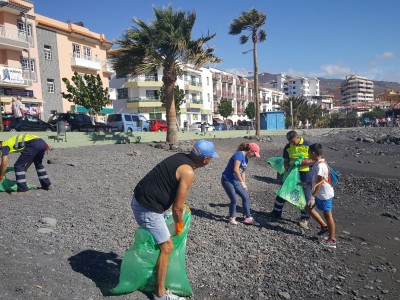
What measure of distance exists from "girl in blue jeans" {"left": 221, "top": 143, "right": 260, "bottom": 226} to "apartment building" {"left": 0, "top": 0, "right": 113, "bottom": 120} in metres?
25.0

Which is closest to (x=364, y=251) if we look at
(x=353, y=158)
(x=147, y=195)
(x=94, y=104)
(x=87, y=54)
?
(x=147, y=195)

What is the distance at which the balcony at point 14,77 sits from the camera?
26.7 meters

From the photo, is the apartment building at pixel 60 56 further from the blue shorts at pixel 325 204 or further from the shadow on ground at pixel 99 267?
the blue shorts at pixel 325 204

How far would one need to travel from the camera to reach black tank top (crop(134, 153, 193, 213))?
3293 mm

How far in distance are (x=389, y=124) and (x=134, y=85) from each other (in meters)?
43.0

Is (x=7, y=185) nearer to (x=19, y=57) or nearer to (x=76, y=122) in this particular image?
(x=76, y=122)

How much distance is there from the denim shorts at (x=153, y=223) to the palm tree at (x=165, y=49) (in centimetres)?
1232

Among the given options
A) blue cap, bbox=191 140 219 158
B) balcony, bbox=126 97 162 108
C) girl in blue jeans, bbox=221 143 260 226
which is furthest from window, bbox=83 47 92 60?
blue cap, bbox=191 140 219 158

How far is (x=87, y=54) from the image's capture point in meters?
38.2

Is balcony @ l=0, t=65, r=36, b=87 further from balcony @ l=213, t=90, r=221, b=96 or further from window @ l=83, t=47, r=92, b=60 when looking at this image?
balcony @ l=213, t=90, r=221, b=96

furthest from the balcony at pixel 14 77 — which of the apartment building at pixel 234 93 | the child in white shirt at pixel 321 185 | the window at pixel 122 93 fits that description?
the apartment building at pixel 234 93

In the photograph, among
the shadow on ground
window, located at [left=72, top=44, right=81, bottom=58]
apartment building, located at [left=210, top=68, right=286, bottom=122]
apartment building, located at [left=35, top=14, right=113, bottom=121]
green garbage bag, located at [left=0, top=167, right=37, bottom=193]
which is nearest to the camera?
the shadow on ground

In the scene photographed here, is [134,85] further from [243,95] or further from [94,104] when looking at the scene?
[243,95]

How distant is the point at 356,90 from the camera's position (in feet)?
577
